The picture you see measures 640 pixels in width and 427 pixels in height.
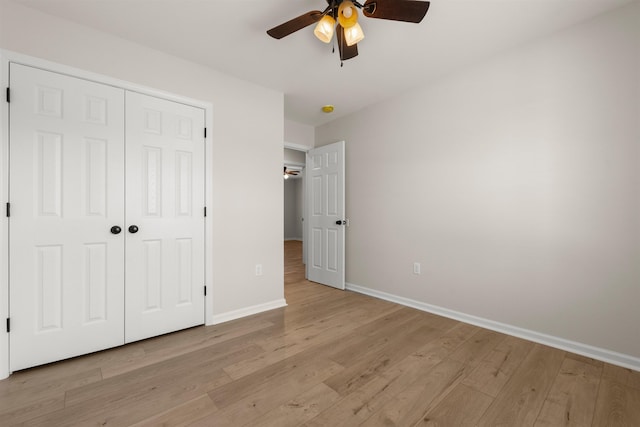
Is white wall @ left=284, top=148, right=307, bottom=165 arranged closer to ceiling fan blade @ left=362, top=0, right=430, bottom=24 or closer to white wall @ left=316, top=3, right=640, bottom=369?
white wall @ left=316, top=3, right=640, bottom=369

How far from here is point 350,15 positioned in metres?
1.69

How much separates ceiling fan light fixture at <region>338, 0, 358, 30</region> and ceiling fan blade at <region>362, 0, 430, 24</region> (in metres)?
0.09

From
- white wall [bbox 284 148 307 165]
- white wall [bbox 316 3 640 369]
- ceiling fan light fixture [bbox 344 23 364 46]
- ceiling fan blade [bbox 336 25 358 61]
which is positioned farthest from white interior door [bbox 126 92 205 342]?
white wall [bbox 284 148 307 165]

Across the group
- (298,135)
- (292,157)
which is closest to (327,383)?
(298,135)

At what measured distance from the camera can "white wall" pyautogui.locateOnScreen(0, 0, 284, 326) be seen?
206 centimetres

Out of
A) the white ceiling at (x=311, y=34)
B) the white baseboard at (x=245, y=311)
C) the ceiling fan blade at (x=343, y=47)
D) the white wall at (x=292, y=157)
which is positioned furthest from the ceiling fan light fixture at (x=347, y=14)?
the white wall at (x=292, y=157)

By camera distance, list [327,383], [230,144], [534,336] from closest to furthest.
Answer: [327,383]
[534,336]
[230,144]

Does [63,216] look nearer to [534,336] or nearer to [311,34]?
[311,34]

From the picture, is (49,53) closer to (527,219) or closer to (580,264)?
(527,219)

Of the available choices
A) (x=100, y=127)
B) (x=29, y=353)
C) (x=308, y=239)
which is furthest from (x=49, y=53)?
(x=308, y=239)

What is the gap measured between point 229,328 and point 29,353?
4.41ft

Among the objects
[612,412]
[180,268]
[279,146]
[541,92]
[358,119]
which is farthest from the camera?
[358,119]

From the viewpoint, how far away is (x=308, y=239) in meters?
4.40

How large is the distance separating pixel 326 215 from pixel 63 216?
286 cm
